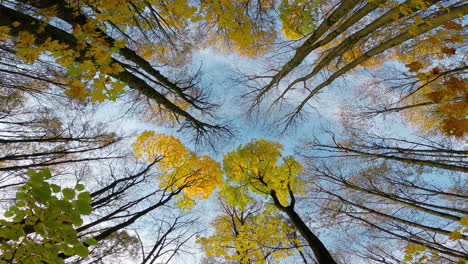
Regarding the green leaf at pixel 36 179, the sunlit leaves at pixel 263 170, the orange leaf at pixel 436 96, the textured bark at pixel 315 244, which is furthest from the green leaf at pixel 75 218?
the sunlit leaves at pixel 263 170

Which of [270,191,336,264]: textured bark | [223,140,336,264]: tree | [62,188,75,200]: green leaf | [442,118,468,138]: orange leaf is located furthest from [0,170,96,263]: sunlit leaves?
[223,140,336,264]: tree

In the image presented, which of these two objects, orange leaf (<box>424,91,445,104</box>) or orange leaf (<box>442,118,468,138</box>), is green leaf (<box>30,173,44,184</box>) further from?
orange leaf (<box>424,91,445,104</box>)

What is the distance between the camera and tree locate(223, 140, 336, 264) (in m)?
6.81

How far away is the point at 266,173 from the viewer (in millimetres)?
7168

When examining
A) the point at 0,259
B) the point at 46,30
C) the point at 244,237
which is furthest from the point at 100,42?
the point at 244,237

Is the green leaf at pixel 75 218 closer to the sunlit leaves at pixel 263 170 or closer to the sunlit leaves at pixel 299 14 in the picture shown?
the sunlit leaves at pixel 263 170

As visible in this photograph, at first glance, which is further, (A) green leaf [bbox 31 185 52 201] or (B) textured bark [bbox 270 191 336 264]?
(B) textured bark [bbox 270 191 336 264]

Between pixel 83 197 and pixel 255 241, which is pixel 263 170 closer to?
pixel 255 241

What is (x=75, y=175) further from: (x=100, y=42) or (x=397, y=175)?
(x=397, y=175)

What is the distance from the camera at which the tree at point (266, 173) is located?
22.4ft

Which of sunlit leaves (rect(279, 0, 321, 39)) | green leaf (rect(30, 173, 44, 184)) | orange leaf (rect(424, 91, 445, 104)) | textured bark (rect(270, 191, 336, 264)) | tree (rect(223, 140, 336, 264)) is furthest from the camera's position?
tree (rect(223, 140, 336, 264))

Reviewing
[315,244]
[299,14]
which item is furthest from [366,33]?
[315,244]

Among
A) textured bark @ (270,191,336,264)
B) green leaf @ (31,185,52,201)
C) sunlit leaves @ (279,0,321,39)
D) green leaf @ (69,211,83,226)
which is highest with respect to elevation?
sunlit leaves @ (279,0,321,39)

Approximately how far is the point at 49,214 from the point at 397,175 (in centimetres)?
717
